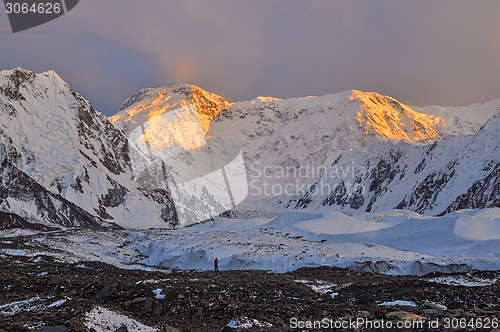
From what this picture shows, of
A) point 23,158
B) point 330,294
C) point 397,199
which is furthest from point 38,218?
point 397,199

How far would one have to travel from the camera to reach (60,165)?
149 m

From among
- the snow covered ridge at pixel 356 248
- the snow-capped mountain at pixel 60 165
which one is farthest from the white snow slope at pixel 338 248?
the snow-capped mountain at pixel 60 165

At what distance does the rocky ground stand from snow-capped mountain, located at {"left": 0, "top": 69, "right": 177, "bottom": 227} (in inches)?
4312

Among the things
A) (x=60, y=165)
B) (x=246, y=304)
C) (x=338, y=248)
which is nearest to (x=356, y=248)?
(x=338, y=248)

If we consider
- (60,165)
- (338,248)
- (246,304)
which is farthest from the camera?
(60,165)

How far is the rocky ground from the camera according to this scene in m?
13.4

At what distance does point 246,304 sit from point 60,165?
474ft

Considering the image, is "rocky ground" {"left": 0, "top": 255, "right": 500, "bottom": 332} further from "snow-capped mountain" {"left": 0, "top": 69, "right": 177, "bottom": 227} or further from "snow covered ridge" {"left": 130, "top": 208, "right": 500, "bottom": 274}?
"snow-capped mountain" {"left": 0, "top": 69, "right": 177, "bottom": 227}

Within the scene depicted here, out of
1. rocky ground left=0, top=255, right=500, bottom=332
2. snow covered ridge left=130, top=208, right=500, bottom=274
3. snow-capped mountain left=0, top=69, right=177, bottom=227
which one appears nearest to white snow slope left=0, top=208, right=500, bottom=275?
snow covered ridge left=130, top=208, right=500, bottom=274

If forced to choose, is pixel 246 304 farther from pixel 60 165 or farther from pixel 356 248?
pixel 60 165

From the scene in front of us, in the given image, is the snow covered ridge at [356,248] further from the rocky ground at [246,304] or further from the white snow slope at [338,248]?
the rocky ground at [246,304]

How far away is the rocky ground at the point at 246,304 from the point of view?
13.4 metres

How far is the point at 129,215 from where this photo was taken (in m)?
157

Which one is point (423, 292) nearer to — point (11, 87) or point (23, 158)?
point (23, 158)
